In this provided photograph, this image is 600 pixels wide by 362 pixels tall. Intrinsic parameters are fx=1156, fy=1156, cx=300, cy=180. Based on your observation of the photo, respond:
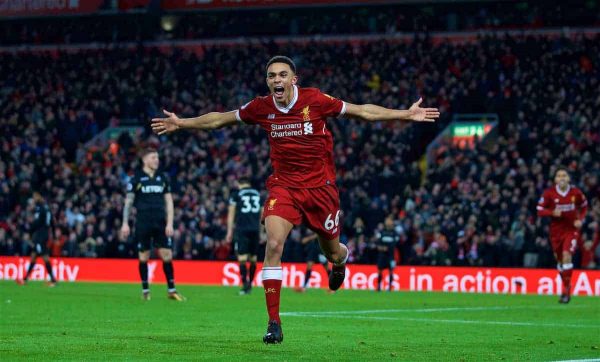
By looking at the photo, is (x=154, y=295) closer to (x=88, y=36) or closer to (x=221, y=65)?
(x=221, y=65)

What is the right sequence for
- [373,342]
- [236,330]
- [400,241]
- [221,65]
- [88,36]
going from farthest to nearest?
[88,36] < [221,65] < [400,241] < [236,330] < [373,342]

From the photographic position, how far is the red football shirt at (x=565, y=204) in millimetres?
20594

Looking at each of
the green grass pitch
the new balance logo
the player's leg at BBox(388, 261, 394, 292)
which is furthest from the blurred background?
the new balance logo

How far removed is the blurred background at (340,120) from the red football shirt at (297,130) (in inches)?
705

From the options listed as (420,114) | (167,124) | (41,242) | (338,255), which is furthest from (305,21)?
(420,114)

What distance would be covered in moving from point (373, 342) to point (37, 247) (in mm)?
16811

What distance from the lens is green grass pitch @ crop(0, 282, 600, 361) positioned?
9914 mm

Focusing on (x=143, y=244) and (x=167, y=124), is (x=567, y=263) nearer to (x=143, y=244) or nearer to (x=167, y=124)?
(x=143, y=244)

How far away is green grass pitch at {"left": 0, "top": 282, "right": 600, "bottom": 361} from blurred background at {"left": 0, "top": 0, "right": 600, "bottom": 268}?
9034 millimetres

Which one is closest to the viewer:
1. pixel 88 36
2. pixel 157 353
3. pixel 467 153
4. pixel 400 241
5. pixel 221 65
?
pixel 157 353

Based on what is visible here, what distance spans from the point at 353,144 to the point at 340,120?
2.25 meters

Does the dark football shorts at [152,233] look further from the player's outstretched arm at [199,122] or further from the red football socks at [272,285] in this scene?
the red football socks at [272,285]

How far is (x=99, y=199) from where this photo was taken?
36.1m

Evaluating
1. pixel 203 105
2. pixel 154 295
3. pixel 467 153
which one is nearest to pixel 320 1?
pixel 203 105
